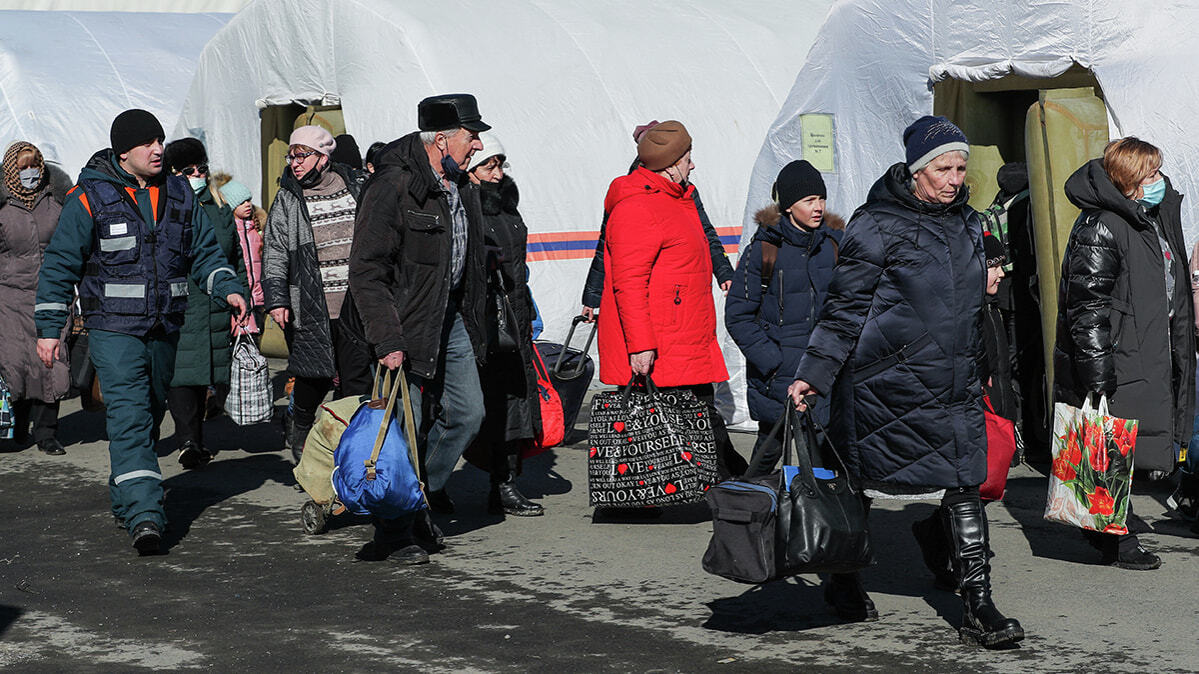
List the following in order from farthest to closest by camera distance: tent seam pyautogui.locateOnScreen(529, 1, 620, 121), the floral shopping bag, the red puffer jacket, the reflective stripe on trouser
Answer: tent seam pyautogui.locateOnScreen(529, 1, 620, 121) < the red puffer jacket < the reflective stripe on trouser < the floral shopping bag

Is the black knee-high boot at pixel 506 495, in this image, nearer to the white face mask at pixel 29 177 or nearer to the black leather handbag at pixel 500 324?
the black leather handbag at pixel 500 324

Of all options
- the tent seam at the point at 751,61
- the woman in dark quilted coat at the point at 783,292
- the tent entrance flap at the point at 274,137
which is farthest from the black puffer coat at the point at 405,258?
the tent seam at the point at 751,61

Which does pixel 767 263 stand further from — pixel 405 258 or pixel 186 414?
pixel 186 414

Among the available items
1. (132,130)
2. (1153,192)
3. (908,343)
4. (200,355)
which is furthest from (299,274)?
(1153,192)

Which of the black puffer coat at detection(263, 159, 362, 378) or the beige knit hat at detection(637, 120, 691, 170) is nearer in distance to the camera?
the beige knit hat at detection(637, 120, 691, 170)

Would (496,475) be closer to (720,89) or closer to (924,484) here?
(924,484)

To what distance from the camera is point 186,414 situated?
9039 millimetres

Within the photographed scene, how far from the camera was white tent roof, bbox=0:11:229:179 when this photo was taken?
1931 cm

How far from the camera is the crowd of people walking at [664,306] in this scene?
16.9ft

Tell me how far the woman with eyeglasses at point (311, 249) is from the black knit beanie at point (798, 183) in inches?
82.7

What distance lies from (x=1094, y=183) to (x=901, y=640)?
6.99 feet

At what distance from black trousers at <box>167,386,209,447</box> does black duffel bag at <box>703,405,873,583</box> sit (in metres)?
4.78

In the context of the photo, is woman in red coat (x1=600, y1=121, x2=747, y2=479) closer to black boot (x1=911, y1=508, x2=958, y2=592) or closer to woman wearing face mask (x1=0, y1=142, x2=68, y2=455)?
black boot (x1=911, y1=508, x2=958, y2=592)

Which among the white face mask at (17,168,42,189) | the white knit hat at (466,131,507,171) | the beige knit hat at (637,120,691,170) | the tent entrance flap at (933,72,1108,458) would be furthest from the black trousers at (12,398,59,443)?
the tent entrance flap at (933,72,1108,458)
